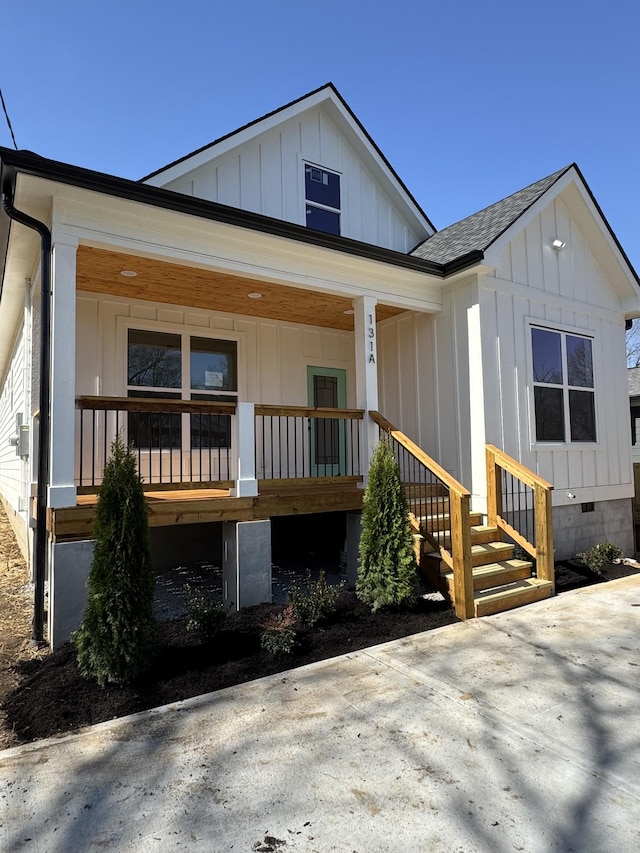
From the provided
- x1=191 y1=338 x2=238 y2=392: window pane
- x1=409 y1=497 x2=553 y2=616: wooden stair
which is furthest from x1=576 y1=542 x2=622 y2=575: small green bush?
x1=191 y1=338 x2=238 y2=392: window pane

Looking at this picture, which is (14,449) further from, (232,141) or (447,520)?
(447,520)

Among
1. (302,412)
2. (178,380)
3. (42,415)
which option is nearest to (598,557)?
(302,412)

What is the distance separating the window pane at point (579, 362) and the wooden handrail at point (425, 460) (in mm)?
3632

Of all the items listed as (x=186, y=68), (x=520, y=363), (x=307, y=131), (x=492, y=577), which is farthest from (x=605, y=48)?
(x=492, y=577)

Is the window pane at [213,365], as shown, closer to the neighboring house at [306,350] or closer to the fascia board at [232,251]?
the neighboring house at [306,350]

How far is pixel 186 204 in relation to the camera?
516cm

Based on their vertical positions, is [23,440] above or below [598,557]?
above

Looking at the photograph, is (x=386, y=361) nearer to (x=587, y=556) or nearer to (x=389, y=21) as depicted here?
(x=587, y=556)

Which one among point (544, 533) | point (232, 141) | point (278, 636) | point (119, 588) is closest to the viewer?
point (119, 588)

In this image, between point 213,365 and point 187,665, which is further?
point 213,365

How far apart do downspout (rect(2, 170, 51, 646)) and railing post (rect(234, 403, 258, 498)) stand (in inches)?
69.8

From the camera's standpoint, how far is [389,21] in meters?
8.38

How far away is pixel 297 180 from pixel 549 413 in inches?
210

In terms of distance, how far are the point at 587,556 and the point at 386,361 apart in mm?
4053
